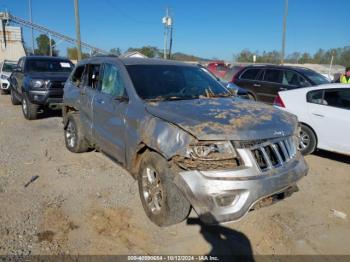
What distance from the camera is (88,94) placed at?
5.10m

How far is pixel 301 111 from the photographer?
247 inches

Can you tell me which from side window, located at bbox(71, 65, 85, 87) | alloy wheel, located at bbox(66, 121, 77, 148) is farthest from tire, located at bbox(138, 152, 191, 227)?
side window, located at bbox(71, 65, 85, 87)

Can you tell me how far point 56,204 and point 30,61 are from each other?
25.1ft

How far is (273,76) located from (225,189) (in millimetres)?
8369

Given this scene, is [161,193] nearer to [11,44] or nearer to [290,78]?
[290,78]

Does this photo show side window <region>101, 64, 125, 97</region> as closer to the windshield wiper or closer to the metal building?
the windshield wiper

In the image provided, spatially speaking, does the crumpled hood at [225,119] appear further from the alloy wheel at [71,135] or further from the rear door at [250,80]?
the rear door at [250,80]

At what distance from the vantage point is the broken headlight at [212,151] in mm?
2994

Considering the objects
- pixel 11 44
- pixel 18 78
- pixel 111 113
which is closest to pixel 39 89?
pixel 18 78

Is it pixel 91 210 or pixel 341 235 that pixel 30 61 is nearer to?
pixel 91 210

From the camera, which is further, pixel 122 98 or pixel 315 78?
pixel 315 78

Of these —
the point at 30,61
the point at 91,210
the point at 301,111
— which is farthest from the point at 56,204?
the point at 30,61

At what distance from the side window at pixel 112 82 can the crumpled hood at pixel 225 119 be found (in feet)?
2.56

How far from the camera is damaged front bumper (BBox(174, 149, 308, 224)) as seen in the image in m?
2.90
